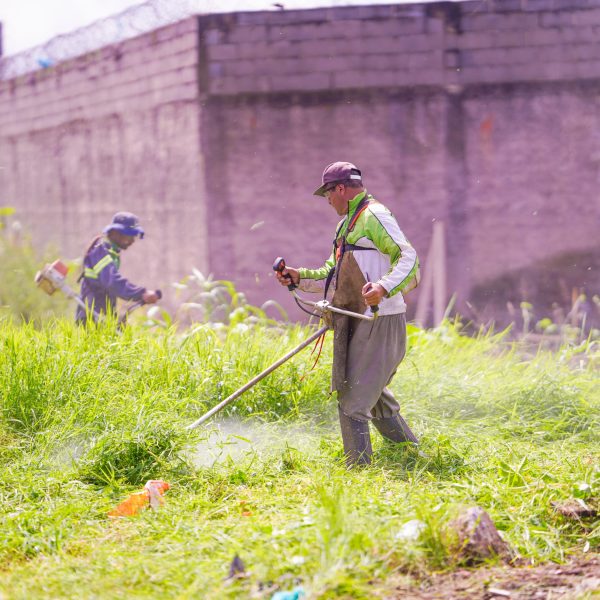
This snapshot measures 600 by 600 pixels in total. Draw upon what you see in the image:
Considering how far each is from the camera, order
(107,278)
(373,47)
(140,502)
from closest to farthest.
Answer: (140,502) → (107,278) → (373,47)

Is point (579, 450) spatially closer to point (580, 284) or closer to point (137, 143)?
point (580, 284)

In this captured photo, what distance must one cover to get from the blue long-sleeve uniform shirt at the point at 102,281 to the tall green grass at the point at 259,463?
72 cm

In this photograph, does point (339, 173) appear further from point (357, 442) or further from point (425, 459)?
point (425, 459)

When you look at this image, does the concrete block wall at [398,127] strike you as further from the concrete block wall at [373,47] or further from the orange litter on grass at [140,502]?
the orange litter on grass at [140,502]

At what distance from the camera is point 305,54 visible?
29.4 feet

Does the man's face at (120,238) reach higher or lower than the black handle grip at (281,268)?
higher

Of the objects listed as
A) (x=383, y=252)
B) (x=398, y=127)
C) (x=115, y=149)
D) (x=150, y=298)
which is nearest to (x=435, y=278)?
(x=398, y=127)

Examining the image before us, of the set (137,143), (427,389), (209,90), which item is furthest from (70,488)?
(137,143)

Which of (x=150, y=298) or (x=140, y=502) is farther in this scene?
(x=150, y=298)

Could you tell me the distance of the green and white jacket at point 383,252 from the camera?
4930mm

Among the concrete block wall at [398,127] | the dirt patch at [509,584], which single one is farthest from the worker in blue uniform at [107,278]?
→ the dirt patch at [509,584]

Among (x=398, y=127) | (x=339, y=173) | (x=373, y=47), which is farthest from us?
(x=398, y=127)

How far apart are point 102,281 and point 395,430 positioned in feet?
11.4

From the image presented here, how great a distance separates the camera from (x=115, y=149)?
10234mm
